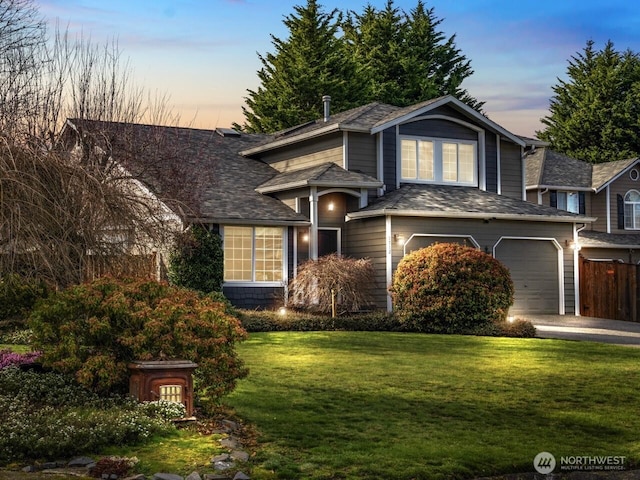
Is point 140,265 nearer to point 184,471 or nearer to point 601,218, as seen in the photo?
point 184,471

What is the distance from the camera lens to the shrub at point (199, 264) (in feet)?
75.3

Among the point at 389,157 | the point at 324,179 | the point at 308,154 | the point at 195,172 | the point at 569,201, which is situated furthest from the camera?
the point at 569,201

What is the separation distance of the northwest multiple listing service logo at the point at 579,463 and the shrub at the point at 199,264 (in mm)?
15715

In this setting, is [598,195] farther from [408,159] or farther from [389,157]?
[389,157]

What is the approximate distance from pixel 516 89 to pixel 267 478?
1214 inches

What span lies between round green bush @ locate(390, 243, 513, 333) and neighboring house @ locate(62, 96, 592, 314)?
1959 millimetres

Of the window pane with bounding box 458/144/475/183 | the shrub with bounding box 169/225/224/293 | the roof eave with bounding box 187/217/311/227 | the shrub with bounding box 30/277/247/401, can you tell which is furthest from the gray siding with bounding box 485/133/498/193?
the shrub with bounding box 30/277/247/401

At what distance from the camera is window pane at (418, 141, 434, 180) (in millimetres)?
27312

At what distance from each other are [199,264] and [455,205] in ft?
26.1

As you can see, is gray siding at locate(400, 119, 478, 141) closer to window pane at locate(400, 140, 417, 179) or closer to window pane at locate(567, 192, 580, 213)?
window pane at locate(400, 140, 417, 179)

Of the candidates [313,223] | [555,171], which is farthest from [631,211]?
[313,223]

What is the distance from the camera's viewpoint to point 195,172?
25.5 metres

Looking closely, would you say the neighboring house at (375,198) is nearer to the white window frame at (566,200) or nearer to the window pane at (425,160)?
the window pane at (425,160)

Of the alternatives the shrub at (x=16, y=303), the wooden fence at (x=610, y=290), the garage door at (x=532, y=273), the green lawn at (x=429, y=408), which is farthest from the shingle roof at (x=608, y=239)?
the shrub at (x=16, y=303)
